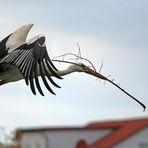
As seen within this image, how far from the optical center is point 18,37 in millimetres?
12562

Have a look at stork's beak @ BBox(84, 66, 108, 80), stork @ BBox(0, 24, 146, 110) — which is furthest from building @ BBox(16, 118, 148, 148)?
stork's beak @ BBox(84, 66, 108, 80)

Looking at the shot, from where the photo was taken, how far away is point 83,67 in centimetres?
1184

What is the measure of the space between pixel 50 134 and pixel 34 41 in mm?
45115

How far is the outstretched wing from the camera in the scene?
1143 cm

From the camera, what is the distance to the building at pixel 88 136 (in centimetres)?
5566

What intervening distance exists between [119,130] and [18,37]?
48974 mm

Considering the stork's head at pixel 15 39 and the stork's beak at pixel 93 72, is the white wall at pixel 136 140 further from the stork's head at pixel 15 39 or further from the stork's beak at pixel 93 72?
the stork's beak at pixel 93 72

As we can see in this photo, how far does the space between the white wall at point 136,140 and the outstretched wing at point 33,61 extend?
44023 millimetres

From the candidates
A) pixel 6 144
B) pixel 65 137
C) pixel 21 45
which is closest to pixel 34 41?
pixel 21 45

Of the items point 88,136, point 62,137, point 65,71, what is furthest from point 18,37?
point 88,136

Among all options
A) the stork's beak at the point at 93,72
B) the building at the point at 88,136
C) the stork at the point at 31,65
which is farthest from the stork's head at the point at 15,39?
the building at the point at 88,136

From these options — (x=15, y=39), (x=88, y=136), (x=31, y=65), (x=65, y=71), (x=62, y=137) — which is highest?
(x=15, y=39)

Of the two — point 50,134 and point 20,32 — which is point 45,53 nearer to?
point 20,32

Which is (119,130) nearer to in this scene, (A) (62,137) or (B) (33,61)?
(A) (62,137)
